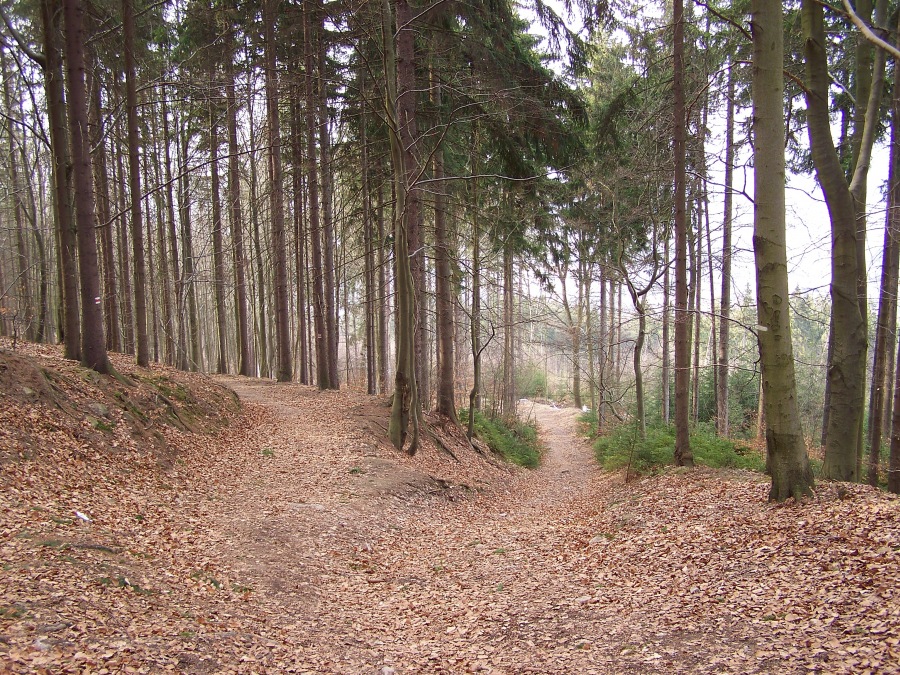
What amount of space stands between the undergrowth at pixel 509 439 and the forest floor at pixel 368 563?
5.58m

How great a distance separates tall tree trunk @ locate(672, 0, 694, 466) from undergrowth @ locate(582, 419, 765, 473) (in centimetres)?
76

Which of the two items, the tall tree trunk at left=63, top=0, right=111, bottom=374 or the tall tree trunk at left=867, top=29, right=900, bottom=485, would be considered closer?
the tall tree trunk at left=63, top=0, right=111, bottom=374

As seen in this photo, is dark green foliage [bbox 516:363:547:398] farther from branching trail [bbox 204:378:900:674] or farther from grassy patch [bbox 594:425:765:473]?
branching trail [bbox 204:378:900:674]

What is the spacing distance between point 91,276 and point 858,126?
13226 millimetres

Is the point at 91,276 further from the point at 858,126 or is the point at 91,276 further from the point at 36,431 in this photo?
the point at 858,126

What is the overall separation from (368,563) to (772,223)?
6.49 m

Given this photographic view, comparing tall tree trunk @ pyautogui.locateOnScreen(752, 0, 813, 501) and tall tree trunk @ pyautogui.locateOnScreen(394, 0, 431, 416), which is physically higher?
tall tree trunk @ pyautogui.locateOnScreen(394, 0, 431, 416)

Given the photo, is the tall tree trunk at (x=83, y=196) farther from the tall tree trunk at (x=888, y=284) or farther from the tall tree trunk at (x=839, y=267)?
the tall tree trunk at (x=888, y=284)

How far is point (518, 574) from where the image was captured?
6.68m

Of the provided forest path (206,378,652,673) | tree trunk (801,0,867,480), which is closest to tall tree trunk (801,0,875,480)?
tree trunk (801,0,867,480)

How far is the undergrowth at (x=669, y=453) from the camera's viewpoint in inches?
450

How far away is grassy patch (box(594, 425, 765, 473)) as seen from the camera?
1143 centimetres

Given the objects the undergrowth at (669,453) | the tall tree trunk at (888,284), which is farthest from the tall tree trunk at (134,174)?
the tall tree trunk at (888,284)

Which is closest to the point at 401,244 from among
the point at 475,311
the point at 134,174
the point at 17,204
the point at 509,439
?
the point at 475,311
